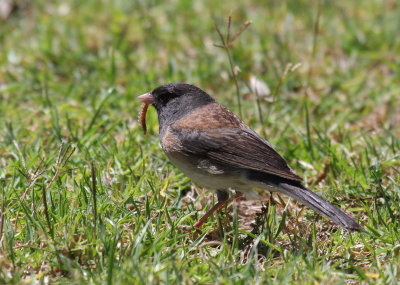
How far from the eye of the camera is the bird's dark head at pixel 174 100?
4.33 m

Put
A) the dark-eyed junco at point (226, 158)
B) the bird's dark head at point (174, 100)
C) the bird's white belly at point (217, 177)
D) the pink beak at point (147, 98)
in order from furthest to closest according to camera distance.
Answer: the pink beak at point (147, 98) → the bird's dark head at point (174, 100) → the bird's white belly at point (217, 177) → the dark-eyed junco at point (226, 158)

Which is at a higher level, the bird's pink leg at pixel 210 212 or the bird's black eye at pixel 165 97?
the bird's black eye at pixel 165 97

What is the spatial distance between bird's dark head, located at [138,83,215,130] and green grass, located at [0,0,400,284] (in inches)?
13.2

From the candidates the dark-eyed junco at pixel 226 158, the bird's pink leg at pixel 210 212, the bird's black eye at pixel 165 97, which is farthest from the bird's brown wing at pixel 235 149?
the bird's black eye at pixel 165 97

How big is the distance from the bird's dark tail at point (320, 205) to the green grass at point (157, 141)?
0.53ft

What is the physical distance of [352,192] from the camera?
4078 millimetres

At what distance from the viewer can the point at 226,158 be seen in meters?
3.77

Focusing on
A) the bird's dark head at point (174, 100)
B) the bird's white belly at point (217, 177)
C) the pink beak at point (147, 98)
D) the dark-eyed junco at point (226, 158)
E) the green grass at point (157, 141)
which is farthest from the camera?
the pink beak at point (147, 98)

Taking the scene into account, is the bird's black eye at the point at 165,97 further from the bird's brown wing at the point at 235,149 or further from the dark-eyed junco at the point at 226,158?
the bird's brown wing at the point at 235,149

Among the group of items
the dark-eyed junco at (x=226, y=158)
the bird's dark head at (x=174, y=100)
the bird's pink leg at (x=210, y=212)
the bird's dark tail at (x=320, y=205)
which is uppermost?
the bird's dark head at (x=174, y=100)

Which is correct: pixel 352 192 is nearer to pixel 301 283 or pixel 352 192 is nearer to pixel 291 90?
pixel 301 283

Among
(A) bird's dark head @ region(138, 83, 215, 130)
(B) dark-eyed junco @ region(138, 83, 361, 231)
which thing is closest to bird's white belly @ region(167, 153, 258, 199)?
(B) dark-eyed junco @ region(138, 83, 361, 231)

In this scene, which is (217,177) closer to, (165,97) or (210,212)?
(210,212)

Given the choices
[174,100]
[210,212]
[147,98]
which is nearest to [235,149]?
[210,212]
